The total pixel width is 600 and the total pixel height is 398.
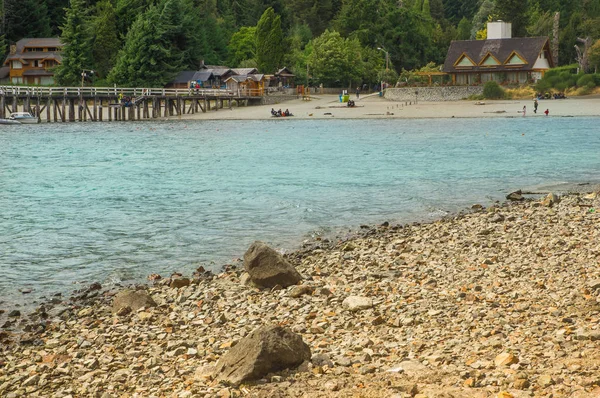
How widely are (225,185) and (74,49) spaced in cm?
7062

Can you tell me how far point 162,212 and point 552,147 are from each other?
26322 mm

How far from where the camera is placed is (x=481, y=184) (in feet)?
92.0

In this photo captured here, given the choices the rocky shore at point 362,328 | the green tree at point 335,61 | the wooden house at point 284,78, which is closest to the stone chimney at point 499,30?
the green tree at point 335,61

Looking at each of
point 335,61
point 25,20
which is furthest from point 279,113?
point 25,20

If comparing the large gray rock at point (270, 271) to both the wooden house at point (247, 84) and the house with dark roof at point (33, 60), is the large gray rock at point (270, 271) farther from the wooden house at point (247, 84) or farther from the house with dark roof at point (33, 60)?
the house with dark roof at point (33, 60)

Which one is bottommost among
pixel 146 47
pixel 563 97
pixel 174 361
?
pixel 174 361

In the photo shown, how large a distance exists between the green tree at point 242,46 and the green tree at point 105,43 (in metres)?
17.6

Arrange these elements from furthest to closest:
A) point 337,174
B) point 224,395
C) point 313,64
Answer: point 313,64 → point 337,174 → point 224,395

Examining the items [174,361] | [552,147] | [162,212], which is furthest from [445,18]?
[174,361]

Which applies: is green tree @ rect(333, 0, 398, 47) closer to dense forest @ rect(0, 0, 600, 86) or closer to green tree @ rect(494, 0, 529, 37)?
dense forest @ rect(0, 0, 600, 86)

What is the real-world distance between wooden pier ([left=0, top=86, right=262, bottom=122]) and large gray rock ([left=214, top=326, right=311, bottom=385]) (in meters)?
71.9

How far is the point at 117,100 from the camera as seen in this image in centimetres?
8275

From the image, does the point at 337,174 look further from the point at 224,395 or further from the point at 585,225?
the point at 224,395

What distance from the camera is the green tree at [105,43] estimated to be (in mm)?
97438
